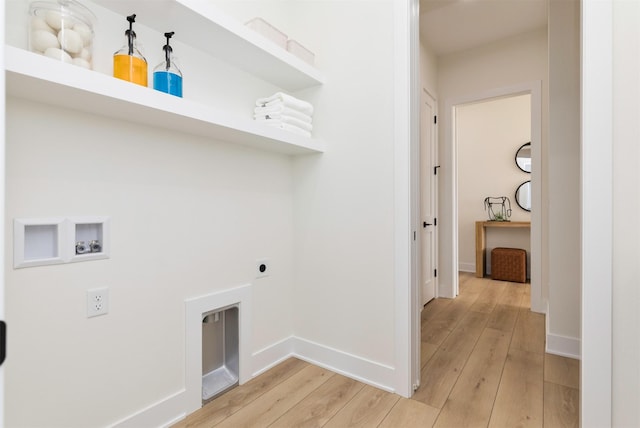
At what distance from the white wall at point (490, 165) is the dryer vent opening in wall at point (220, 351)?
14.0 feet

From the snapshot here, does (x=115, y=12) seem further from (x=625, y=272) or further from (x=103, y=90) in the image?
(x=625, y=272)

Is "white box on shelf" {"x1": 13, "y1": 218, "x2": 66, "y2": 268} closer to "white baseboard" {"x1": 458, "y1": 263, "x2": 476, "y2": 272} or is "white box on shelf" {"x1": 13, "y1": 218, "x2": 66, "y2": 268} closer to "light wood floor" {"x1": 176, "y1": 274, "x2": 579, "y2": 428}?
"light wood floor" {"x1": 176, "y1": 274, "x2": 579, "y2": 428}

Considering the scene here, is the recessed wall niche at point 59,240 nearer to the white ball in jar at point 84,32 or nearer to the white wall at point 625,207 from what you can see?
the white ball in jar at point 84,32

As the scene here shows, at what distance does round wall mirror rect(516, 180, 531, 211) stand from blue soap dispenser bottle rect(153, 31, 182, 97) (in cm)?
498

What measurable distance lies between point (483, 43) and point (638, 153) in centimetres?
298

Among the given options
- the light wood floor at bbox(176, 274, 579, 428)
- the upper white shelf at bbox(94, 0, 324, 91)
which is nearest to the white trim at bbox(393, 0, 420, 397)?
the light wood floor at bbox(176, 274, 579, 428)

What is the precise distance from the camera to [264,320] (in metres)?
1.99

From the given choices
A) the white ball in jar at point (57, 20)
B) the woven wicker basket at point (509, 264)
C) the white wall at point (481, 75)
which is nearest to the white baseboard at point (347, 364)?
the white ball in jar at point (57, 20)

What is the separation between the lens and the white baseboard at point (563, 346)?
7.09 ft

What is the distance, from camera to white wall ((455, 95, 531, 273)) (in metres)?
4.70

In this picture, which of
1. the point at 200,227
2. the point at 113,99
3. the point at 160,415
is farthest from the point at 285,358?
the point at 113,99

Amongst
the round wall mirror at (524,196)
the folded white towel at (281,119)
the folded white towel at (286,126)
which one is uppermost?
the folded white towel at (281,119)

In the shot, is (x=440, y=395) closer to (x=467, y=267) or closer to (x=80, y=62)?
A: (x=80, y=62)

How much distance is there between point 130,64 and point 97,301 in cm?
94
